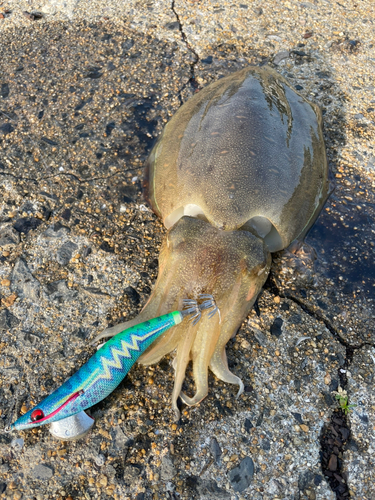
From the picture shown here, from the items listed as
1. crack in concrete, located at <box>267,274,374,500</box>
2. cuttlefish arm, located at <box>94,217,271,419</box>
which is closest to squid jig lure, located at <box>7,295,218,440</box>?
cuttlefish arm, located at <box>94,217,271,419</box>

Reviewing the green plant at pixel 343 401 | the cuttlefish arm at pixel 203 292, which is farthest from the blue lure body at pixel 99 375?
the green plant at pixel 343 401

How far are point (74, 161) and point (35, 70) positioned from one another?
1549 millimetres

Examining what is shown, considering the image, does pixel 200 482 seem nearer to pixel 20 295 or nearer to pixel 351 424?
pixel 351 424

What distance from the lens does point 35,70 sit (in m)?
4.77

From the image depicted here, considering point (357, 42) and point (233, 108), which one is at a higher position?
point (233, 108)

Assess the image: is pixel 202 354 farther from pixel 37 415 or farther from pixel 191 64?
pixel 191 64

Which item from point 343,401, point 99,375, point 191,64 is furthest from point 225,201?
point 191,64

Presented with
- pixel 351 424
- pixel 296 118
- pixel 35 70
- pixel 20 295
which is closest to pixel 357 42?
pixel 296 118

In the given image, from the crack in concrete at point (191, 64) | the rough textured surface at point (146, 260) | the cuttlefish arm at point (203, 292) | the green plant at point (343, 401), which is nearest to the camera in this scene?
the rough textured surface at point (146, 260)

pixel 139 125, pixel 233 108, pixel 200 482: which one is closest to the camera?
pixel 200 482

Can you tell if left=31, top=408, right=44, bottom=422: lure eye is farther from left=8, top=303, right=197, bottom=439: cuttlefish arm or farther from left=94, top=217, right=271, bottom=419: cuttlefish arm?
left=94, top=217, right=271, bottom=419: cuttlefish arm

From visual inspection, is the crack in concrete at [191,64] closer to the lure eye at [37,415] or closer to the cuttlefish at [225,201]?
the cuttlefish at [225,201]

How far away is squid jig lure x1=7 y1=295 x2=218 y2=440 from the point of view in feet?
7.91

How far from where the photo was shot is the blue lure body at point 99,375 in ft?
7.89
